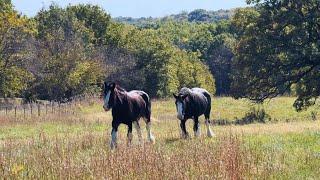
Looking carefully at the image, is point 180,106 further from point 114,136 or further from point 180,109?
point 114,136

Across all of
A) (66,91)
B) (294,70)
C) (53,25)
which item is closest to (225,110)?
(294,70)

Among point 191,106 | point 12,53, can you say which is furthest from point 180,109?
point 12,53

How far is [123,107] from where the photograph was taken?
1542 centimetres

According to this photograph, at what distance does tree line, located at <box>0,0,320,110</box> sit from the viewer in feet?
112

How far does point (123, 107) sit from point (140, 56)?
50197 millimetres

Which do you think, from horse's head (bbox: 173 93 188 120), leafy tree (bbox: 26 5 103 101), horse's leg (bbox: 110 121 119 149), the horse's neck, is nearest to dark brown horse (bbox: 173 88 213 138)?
horse's head (bbox: 173 93 188 120)

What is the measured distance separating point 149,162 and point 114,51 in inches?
2263

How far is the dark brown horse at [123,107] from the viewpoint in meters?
14.8

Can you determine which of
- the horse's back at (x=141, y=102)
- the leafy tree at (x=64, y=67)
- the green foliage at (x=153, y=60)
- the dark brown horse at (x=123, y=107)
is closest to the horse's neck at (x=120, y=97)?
the dark brown horse at (x=123, y=107)

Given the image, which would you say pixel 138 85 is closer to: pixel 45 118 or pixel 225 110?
pixel 225 110

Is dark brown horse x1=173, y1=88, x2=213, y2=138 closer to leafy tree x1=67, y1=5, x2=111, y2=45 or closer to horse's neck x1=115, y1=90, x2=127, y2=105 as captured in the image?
horse's neck x1=115, y1=90, x2=127, y2=105

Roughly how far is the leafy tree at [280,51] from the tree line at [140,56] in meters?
0.06

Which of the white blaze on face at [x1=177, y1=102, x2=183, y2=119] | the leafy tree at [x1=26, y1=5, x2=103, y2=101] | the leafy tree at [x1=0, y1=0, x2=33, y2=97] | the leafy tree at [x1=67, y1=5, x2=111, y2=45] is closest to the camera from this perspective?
the white blaze on face at [x1=177, y1=102, x2=183, y2=119]

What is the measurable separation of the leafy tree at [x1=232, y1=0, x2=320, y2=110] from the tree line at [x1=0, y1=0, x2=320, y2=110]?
6cm
